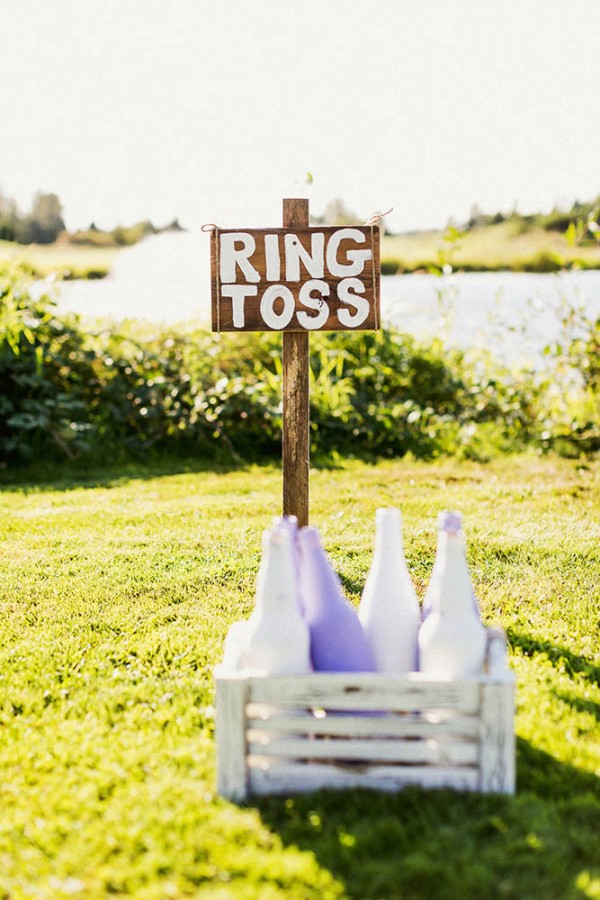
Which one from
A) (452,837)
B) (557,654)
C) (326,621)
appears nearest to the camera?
(452,837)

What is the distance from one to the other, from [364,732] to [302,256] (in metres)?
1.65

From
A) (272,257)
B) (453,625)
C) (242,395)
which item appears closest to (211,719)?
(453,625)

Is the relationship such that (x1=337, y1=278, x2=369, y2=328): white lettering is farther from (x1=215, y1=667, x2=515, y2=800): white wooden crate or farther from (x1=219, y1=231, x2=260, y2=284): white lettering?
(x1=215, y1=667, x2=515, y2=800): white wooden crate

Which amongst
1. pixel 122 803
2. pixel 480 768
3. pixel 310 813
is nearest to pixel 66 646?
pixel 122 803

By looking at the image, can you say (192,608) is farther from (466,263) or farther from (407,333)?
(466,263)

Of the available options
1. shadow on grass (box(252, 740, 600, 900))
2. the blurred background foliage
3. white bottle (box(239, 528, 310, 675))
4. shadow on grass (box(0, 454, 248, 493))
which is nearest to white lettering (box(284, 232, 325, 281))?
white bottle (box(239, 528, 310, 675))

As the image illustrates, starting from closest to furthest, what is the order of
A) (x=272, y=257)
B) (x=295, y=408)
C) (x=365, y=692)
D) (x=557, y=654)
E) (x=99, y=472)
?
(x=365, y=692) → (x=557, y=654) → (x=272, y=257) → (x=295, y=408) → (x=99, y=472)

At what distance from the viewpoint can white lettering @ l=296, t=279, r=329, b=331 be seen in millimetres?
3090

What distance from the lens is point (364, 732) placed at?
6.83 feet

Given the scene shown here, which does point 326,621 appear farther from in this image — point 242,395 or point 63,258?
point 63,258

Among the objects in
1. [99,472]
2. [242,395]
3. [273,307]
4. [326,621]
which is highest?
[273,307]

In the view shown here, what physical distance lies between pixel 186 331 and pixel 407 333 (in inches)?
68.9

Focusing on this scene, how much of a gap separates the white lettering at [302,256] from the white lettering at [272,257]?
3 cm

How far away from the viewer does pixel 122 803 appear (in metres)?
2.11
